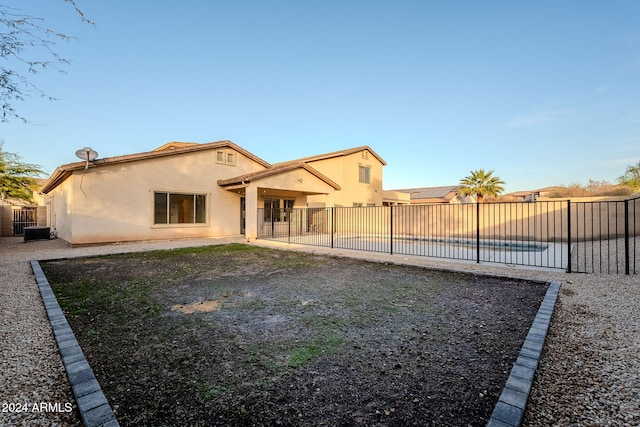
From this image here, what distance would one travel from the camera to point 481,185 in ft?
100.0

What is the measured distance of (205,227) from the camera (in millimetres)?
15328

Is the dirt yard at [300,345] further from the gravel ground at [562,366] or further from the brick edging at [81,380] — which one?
the gravel ground at [562,366]

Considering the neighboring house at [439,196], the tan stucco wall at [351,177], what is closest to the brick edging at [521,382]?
the tan stucco wall at [351,177]

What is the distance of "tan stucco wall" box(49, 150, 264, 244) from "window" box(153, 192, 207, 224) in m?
0.24

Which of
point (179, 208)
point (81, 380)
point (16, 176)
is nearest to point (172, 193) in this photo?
point (179, 208)

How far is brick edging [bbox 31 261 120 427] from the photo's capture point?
1943 mm

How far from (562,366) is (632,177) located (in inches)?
1332

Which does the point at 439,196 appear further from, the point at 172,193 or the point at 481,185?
the point at 172,193

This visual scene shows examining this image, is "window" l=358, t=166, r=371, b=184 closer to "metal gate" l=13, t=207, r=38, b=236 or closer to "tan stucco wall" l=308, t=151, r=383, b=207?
"tan stucco wall" l=308, t=151, r=383, b=207

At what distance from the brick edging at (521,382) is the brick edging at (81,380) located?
8.64 ft

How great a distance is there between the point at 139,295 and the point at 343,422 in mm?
4802

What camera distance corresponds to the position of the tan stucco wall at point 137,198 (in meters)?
12.0

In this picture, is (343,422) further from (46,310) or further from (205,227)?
(205,227)

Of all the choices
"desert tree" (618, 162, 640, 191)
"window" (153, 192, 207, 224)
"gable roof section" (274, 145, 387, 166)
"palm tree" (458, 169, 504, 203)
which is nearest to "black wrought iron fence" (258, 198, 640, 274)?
"window" (153, 192, 207, 224)
